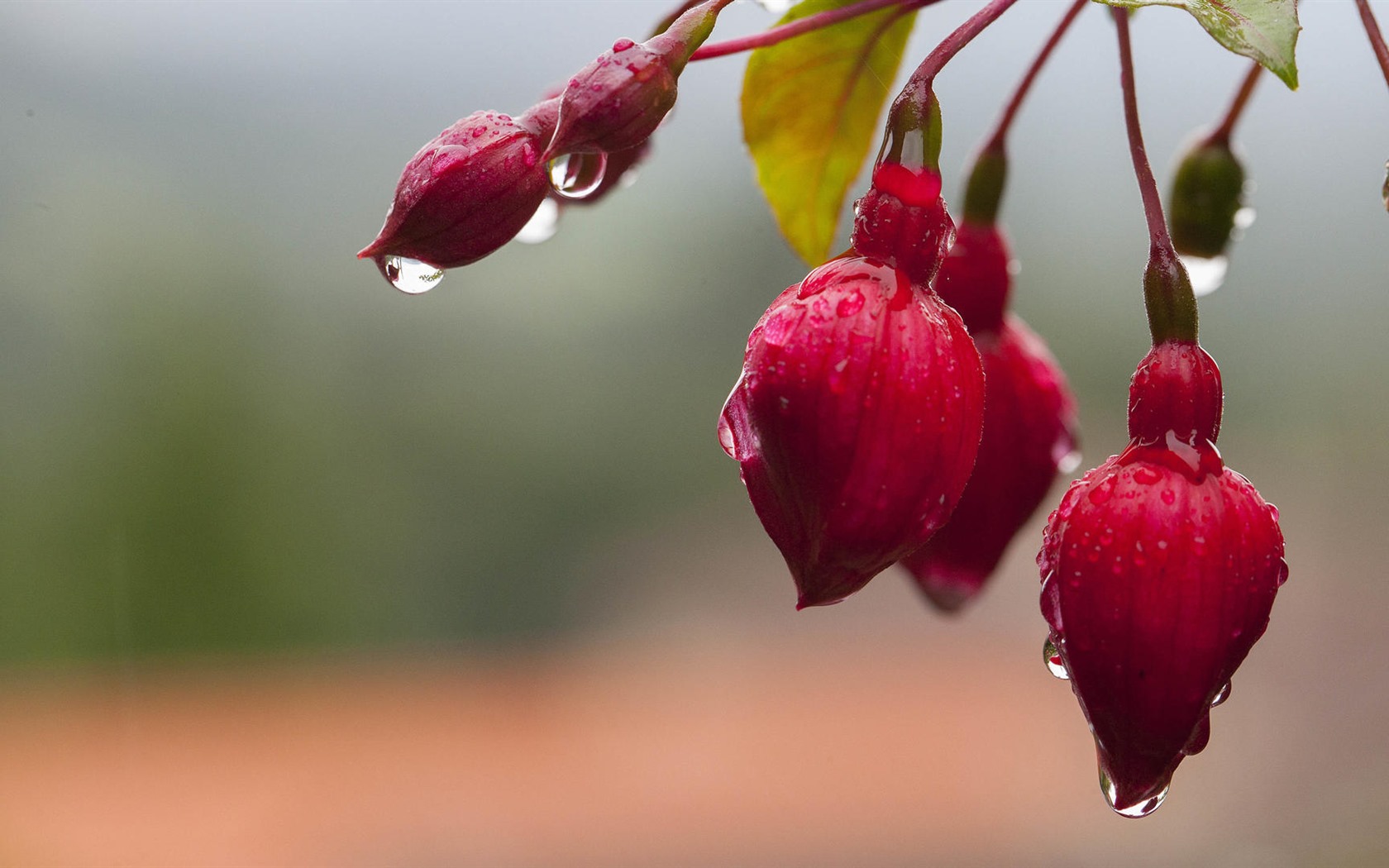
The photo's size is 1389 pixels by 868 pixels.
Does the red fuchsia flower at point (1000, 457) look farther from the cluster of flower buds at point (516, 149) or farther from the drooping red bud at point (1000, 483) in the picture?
the cluster of flower buds at point (516, 149)

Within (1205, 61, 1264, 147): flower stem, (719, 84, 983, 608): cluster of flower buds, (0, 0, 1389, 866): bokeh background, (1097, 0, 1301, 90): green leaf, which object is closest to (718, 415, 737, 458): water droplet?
(719, 84, 983, 608): cluster of flower buds

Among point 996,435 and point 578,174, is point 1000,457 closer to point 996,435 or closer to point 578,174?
point 996,435

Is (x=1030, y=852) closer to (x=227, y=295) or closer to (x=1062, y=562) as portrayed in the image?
(x=227, y=295)

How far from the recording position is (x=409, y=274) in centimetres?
32

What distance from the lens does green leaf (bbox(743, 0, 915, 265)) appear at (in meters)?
0.42

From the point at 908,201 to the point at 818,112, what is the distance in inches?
6.5

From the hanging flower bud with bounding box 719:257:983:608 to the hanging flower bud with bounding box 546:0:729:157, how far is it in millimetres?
47

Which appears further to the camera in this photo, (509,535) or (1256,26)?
(509,535)

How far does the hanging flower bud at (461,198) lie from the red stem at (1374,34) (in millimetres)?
210

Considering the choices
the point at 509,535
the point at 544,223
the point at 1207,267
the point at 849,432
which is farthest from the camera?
the point at 509,535

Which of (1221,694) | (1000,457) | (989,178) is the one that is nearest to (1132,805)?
(1221,694)

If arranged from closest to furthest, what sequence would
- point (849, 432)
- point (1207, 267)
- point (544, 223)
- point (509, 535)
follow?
point (849, 432) → point (544, 223) → point (1207, 267) → point (509, 535)

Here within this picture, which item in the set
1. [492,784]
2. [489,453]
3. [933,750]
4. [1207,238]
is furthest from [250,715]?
[1207,238]

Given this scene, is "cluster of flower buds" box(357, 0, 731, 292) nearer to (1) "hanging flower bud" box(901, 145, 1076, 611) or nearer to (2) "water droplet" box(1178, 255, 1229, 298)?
(1) "hanging flower bud" box(901, 145, 1076, 611)
